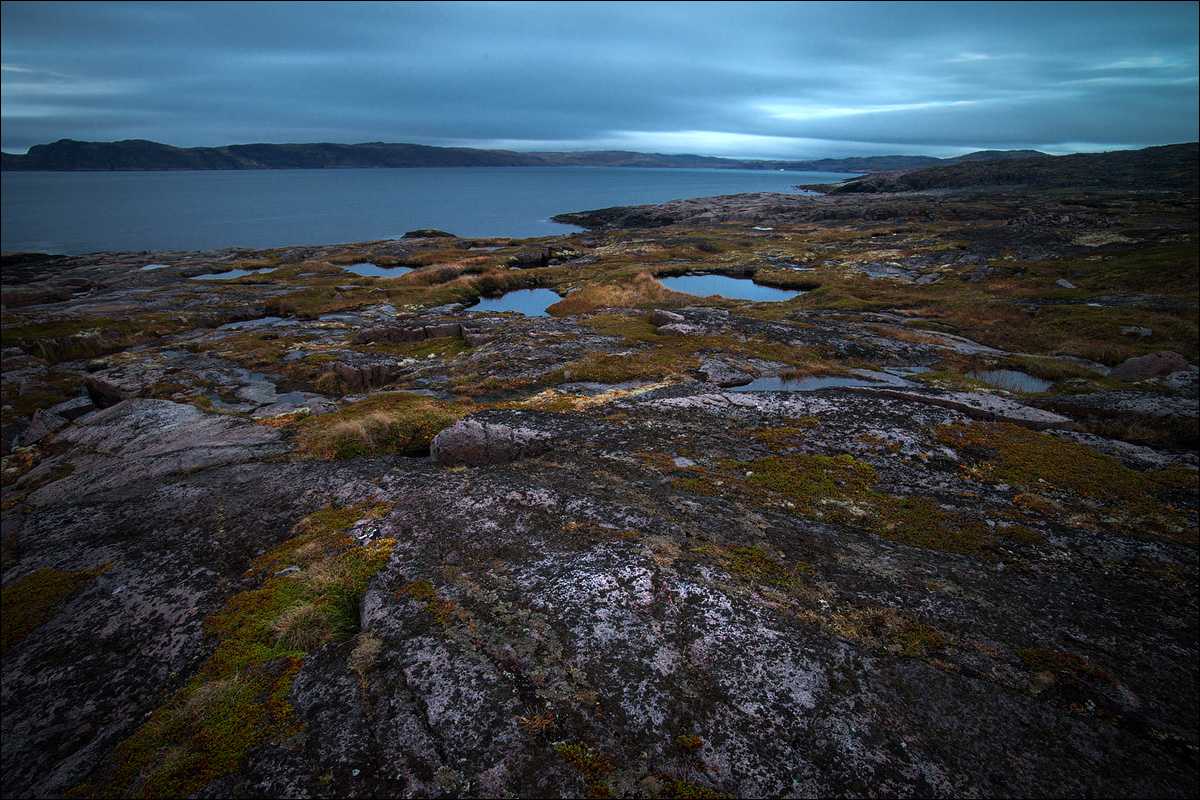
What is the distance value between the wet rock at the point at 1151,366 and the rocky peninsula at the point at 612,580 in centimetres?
16

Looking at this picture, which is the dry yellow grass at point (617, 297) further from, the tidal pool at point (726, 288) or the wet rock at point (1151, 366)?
the wet rock at point (1151, 366)

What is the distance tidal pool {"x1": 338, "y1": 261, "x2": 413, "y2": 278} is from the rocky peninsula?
187 feet

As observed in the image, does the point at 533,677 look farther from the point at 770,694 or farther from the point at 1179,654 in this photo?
the point at 1179,654

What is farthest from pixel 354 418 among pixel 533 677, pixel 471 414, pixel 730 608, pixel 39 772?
pixel 730 608

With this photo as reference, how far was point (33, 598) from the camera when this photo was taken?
13.5 metres

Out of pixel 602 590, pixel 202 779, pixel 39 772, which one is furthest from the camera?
pixel 602 590

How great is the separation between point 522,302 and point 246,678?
57.6m

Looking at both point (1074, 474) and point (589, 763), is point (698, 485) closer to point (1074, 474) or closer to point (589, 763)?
point (589, 763)

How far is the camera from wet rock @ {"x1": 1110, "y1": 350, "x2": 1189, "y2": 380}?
29344 mm

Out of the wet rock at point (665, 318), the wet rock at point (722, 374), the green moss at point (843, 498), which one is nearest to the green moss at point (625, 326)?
the wet rock at point (665, 318)

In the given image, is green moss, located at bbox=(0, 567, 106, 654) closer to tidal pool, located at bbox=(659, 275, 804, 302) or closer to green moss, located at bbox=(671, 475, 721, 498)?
green moss, located at bbox=(671, 475, 721, 498)

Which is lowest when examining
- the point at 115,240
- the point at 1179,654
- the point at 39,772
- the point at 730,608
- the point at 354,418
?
the point at 39,772

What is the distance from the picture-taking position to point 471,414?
24.2 metres

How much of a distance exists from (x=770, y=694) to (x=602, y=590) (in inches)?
158
